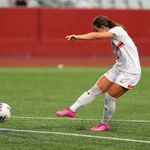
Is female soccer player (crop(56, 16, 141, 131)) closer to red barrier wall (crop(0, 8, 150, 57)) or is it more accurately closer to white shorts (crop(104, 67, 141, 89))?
white shorts (crop(104, 67, 141, 89))

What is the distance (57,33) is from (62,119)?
66.1ft

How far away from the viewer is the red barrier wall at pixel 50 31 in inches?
1277

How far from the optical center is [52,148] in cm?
967

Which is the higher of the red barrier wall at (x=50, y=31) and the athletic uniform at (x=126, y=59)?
the athletic uniform at (x=126, y=59)

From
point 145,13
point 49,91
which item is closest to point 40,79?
point 49,91

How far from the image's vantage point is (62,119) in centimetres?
1306

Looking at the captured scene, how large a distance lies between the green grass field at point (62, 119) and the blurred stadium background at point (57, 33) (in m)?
9.48

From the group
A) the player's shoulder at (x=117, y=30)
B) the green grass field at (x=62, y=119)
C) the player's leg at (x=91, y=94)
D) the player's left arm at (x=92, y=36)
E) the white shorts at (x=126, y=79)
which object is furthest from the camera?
the player's leg at (x=91, y=94)

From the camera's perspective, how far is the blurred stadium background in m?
32.4

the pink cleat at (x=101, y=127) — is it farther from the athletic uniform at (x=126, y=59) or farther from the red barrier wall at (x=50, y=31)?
the red barrier wall at (x=50, y=31)

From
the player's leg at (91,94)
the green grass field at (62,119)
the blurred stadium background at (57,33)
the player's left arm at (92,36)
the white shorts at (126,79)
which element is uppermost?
the player's left arm at (92,36)

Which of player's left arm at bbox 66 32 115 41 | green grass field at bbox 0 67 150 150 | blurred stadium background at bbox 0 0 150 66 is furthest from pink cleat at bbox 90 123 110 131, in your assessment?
blurred stadium background at bbox 0 0 150 66

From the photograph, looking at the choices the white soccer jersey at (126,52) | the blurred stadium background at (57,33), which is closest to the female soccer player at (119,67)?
the white soccer jersey at (126,52)

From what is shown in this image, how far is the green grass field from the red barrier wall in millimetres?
9552
